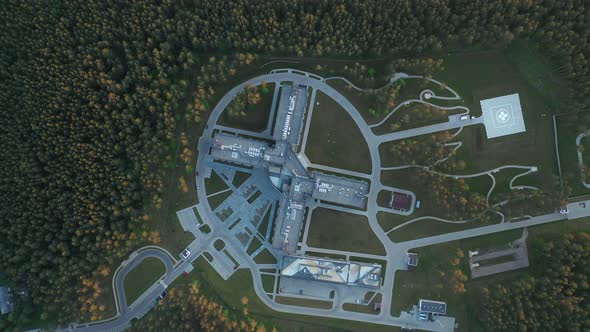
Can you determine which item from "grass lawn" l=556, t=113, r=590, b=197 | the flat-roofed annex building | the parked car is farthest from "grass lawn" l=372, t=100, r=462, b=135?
the parked car

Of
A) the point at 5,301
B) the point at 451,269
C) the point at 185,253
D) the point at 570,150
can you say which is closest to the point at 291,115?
the point at 185,253

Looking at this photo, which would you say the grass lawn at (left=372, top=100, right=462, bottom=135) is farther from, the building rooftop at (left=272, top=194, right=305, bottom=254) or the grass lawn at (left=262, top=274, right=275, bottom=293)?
the grass lawn at (left=262, top=274, right=275, bottom=293)

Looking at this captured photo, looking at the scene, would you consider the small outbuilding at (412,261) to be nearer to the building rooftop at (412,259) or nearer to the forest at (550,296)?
the building rooftop at (412,259)

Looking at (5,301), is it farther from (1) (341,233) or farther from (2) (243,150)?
(1) (341,233)

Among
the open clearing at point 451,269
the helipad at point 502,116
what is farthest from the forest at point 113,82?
the open clearing at point 451,269

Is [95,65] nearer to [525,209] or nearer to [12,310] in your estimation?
[12,310]

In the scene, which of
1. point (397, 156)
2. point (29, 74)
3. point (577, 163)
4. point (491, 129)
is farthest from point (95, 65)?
point (577, 163)

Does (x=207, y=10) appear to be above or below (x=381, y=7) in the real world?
below
